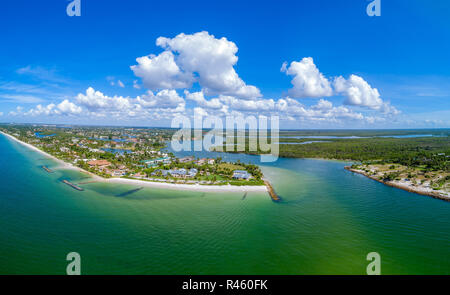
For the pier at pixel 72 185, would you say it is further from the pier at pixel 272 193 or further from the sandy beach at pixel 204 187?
the pier at pixel 272 193

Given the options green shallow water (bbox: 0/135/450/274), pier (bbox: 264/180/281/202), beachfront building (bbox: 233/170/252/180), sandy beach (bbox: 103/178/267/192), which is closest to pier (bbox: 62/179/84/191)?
green shallow water (bbox: 0/135/450/274)

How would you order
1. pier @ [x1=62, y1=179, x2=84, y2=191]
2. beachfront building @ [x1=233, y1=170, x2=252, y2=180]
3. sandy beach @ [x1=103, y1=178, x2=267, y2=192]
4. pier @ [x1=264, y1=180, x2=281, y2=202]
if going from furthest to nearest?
1. beachfront building @ [x1=233, y1=170, x2=252, y2=180]
2. sandy beach @ [x1=103, y1=178, x2=267, y2=192]
3. pier @ [x1=62, y1=179, x2=84, y2=191]
4. pier @ [x1=264, y1=180, x2=281, y2=202]

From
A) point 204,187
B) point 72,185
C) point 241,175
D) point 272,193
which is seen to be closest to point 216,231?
point 204,187

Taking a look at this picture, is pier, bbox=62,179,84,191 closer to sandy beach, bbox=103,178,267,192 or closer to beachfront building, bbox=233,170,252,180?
sandy beach, bbox=103,178,267,192

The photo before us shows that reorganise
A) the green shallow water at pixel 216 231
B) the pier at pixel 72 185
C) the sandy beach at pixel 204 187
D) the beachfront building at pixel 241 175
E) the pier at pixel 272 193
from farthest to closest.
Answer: the beachfront building at pixel 241 175, the sandy beach at pixel 204 187, the pier at pixel 72 185, the pier at pixel 272 193, the green shallow water at pixel 216 231

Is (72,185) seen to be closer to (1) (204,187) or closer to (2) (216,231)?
(1) (204,187)

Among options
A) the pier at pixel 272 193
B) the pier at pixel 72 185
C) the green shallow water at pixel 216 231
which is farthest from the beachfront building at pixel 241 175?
the pier at pixel 72 185

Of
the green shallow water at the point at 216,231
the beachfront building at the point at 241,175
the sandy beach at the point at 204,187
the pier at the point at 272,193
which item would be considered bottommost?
the green shallow water at the point at 216,231
